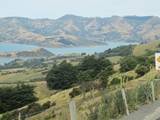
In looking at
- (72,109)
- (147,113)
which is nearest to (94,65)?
(147,113)

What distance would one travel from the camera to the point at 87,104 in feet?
54.3

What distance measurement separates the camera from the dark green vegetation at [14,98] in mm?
93875

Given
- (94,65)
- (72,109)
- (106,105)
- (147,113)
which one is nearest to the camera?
(72,109)

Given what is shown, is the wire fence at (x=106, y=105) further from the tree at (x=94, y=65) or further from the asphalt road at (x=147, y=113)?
the tree at (x=94, y=65)

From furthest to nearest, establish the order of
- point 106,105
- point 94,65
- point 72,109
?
point 94,65 < point 106,105 < point 72,109

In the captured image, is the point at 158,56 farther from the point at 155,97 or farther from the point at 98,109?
the point at 98,109

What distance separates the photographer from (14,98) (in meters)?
97.6

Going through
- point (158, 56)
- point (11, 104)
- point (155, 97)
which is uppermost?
point (158, 56)

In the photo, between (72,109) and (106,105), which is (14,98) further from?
(72,109)

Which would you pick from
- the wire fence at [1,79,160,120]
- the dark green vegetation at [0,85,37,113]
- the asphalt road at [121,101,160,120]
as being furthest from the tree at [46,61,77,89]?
the asphalt road at [121,101,160,120]

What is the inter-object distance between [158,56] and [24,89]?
279ft

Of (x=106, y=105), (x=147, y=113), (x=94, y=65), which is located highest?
(x=106, y=105)

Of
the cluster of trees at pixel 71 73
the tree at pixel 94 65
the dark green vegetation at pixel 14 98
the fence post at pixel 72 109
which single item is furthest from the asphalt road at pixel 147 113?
the tree at pixel 94 65

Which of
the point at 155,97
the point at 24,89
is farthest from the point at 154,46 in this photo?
the point at 155,97
